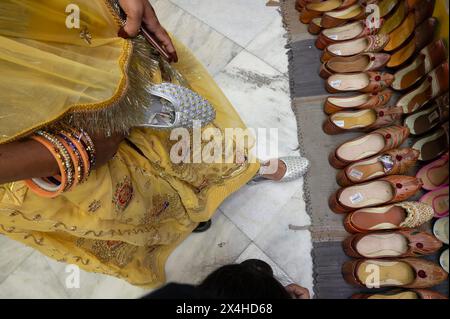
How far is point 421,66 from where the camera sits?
1.18 meters

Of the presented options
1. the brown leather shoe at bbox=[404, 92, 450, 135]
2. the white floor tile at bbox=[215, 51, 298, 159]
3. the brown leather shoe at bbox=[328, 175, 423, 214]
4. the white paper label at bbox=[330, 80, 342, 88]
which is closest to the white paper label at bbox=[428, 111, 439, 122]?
the brown leather shoe at bbox=[404, 92, 450, 135]

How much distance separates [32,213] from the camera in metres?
0.56

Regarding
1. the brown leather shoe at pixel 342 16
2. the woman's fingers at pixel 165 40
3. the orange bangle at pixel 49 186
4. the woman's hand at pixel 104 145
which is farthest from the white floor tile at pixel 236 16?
the orange bangle at pixel 49 186

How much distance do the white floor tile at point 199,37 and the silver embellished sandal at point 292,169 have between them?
22.4 inches

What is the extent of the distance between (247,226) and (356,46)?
867mm

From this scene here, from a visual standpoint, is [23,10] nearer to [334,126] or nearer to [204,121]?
[204,121]

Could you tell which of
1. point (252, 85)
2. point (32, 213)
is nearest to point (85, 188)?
point (32, 213)

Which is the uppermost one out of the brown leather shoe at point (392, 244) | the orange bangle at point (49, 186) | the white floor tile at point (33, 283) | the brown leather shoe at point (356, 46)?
the orange bangle at point (49, 186)

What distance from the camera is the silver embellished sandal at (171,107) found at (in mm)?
602

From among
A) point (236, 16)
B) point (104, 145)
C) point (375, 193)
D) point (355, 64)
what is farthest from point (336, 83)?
point (104, 145)

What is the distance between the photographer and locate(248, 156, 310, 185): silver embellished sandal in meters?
1.20

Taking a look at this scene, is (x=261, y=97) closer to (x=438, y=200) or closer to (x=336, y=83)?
(x=336, y=83)

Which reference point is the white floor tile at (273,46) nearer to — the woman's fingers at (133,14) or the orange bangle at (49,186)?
the woman's fingers at (133,14)
